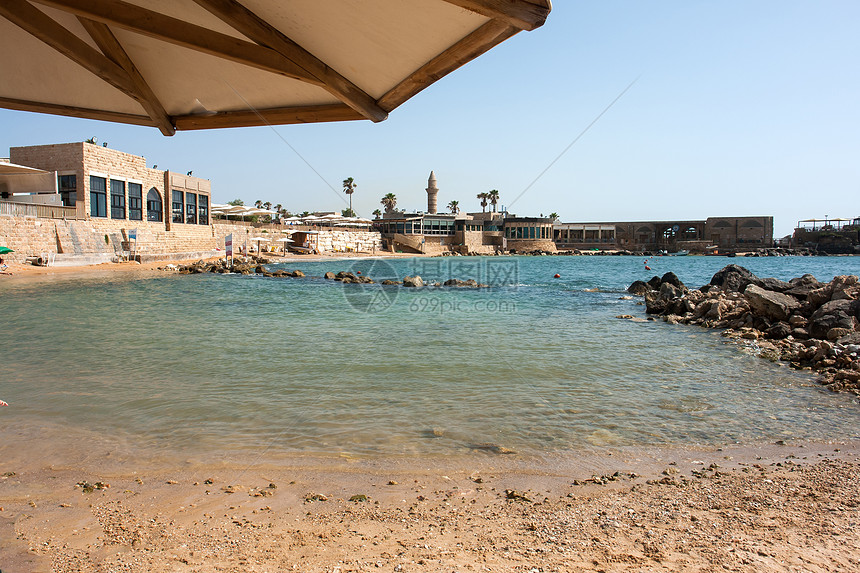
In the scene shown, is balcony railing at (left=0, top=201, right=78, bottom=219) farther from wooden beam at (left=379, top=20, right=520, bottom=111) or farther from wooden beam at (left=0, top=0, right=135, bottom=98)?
wooden beam at (left=379, top=20, right=520, bottom=111)

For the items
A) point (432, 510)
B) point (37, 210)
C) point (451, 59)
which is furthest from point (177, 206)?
point (451, 59)

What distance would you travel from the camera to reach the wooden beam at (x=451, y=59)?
218 centimetres

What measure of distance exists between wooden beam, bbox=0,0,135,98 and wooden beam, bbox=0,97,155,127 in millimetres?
725

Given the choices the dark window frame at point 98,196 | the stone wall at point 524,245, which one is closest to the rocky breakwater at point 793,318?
the dark window frame at point 98,196

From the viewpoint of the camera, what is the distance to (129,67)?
3.22 m

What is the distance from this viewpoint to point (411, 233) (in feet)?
258

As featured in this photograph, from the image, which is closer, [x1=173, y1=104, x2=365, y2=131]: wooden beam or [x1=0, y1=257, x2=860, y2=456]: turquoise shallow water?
[x1=173, y1=104, x2=365, y2=131]: wooden beam

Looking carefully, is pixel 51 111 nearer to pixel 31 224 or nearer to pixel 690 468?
pixel 690 468

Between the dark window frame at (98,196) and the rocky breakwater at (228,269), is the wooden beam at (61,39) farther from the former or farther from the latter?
the dark window frame at (98,196)

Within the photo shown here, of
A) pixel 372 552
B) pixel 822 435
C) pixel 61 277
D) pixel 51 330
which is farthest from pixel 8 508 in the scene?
pixel 61 277

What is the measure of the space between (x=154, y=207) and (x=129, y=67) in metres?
41.9

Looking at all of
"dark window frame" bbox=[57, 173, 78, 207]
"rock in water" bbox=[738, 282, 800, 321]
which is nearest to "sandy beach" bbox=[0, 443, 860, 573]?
"rock in water" bbox=[738, 282, 800, 321]

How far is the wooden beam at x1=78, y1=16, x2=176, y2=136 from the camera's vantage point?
2936 millimetres

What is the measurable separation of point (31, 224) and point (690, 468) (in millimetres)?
33544
